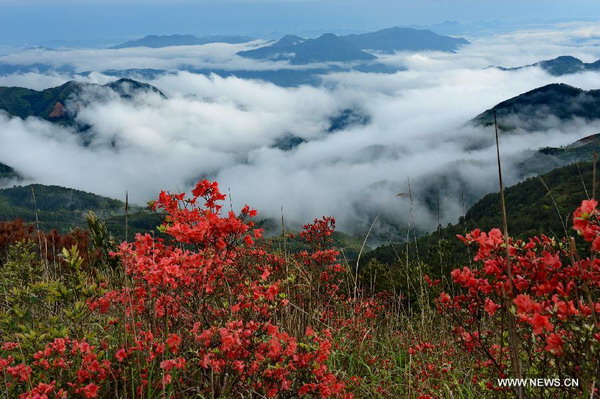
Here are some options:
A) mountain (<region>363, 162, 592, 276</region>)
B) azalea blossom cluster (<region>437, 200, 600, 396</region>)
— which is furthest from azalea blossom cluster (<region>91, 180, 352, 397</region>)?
mountain (<region>363, 162, 592, 276</region>)

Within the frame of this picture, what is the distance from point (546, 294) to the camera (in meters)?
2.08

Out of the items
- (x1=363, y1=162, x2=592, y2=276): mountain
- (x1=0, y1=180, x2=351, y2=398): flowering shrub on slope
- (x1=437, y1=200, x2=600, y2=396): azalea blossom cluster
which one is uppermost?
(x1=437, y1=200, x2=600, y2=396): azalea blossom cluster

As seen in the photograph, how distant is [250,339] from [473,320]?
4.47ft

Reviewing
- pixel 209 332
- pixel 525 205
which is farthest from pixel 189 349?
pixel 525 205

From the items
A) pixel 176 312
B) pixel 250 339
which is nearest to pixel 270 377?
pixel 250 339

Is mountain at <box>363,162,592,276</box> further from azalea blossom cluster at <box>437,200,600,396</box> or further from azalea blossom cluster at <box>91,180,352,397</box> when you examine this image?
azalea blossom cluster at <box>437,200,600,396</box>

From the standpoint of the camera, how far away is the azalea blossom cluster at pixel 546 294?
1.81m

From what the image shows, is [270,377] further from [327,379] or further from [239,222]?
[239,222]

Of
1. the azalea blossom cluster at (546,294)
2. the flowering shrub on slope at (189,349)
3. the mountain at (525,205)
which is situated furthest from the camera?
the mountain at (525,205)

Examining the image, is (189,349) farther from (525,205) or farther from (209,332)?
(525,205)

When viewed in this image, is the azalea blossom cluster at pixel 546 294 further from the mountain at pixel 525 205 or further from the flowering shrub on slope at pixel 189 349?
the mountain at pixel 525 205

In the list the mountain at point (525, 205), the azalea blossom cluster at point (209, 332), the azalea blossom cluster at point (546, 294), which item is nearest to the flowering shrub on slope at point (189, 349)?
the azalea blossom cluster at point (209, 332)

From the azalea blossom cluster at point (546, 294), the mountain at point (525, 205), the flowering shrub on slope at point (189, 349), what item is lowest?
the mountain at point (525, 205)

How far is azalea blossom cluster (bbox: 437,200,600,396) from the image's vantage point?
181 centimetres
